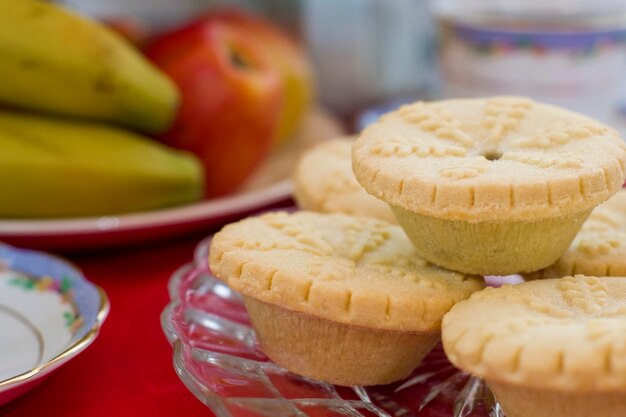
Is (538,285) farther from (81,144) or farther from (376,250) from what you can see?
(81,144)

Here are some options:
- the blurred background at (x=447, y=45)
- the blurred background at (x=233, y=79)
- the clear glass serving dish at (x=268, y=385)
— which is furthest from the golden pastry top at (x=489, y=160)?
the blurred background at (x=447, y=45)

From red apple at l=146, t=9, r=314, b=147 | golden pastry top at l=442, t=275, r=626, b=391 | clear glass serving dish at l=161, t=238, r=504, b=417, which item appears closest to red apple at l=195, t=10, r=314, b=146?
red apple at l=146, t=9, r=314, b=147

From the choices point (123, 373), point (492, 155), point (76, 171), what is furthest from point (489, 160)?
point (76, 171)

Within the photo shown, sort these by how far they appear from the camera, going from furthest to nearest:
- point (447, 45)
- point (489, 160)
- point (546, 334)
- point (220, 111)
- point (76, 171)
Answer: point (447, 45) → point (220, 111) → point (76, 171) → point (489, 160) → point (546, 334)

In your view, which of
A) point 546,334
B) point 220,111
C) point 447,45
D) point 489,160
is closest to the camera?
point 546,334

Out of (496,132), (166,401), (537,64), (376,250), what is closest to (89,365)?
(166,401)

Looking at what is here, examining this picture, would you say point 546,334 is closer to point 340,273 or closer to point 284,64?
point 340,273
